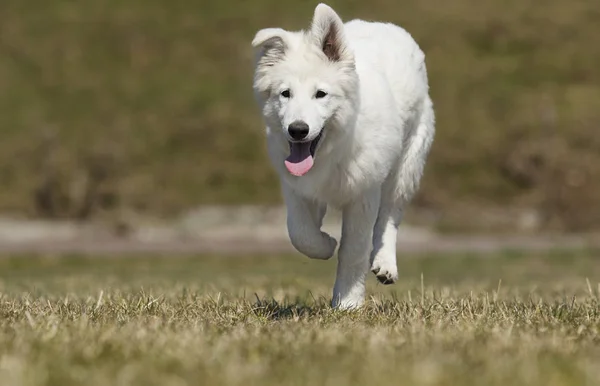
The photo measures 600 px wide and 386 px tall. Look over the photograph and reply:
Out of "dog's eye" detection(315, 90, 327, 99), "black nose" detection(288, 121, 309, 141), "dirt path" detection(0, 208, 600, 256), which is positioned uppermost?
"dog's eye" detection(315, 90, 327, 99)

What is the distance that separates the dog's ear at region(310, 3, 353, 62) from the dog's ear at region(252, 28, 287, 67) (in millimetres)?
210

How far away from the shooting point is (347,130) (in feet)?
20.3

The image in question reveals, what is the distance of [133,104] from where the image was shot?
110 ft

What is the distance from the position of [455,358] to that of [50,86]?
104 feet

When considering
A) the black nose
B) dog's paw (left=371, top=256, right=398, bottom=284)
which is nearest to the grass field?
dog's paw (left=371, top=256, right=398, bottom=284)

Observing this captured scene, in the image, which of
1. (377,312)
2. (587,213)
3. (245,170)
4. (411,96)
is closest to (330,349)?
(377,312)

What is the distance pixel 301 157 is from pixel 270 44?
0.72 meters

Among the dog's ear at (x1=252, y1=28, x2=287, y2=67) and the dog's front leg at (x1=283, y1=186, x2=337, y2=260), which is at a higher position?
the dog's ear at (x1=252, y1=28, x2=287, y2=67)

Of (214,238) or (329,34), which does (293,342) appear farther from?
(214,238)

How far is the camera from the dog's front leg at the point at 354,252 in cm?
670

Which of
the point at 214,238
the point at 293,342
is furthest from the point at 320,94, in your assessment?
the point at 214,238

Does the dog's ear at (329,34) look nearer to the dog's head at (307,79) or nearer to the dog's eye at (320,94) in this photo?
the dog's head at (307,79)

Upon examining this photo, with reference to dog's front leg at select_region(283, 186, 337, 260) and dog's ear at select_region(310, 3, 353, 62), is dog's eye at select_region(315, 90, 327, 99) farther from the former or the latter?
dog's front leg at select_region(283, 186, 337, 260)

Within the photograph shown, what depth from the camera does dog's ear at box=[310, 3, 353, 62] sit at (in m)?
6.05
